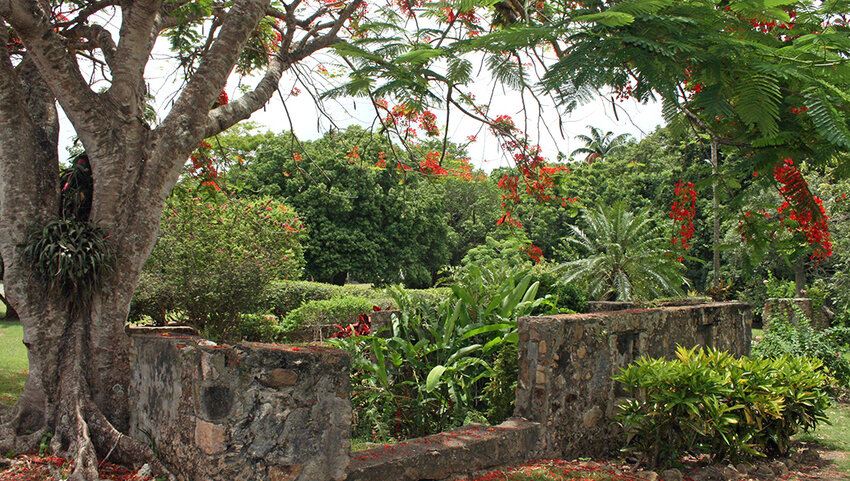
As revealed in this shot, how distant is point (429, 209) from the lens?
85.3 ft

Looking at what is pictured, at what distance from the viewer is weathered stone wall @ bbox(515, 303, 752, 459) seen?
4.98m

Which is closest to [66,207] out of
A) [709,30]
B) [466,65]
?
[466,65]

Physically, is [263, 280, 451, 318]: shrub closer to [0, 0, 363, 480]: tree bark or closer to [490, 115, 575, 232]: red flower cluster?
[490, 115, 575, 232]: red flower cluster

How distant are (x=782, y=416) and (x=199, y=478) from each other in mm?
4979

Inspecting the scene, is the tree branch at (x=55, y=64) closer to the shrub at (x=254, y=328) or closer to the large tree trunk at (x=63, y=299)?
the large tree trunk at (x=63, y=299)

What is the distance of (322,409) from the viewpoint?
359 centimetres

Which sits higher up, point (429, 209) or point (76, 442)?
point (429, 209)

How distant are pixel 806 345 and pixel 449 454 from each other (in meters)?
7.03

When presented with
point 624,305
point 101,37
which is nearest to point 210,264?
point 101,37

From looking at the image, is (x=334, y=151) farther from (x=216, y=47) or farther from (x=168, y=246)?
(x=216, y=47)

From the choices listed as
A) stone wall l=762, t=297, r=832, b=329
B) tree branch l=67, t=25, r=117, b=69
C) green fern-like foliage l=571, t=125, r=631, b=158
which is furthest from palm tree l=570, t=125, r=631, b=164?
tree branch l=67, t=25, r=117, b=69

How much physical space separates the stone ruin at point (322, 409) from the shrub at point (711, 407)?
33cm

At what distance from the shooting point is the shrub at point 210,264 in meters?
9.51

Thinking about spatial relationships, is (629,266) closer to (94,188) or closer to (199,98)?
(199,98)
